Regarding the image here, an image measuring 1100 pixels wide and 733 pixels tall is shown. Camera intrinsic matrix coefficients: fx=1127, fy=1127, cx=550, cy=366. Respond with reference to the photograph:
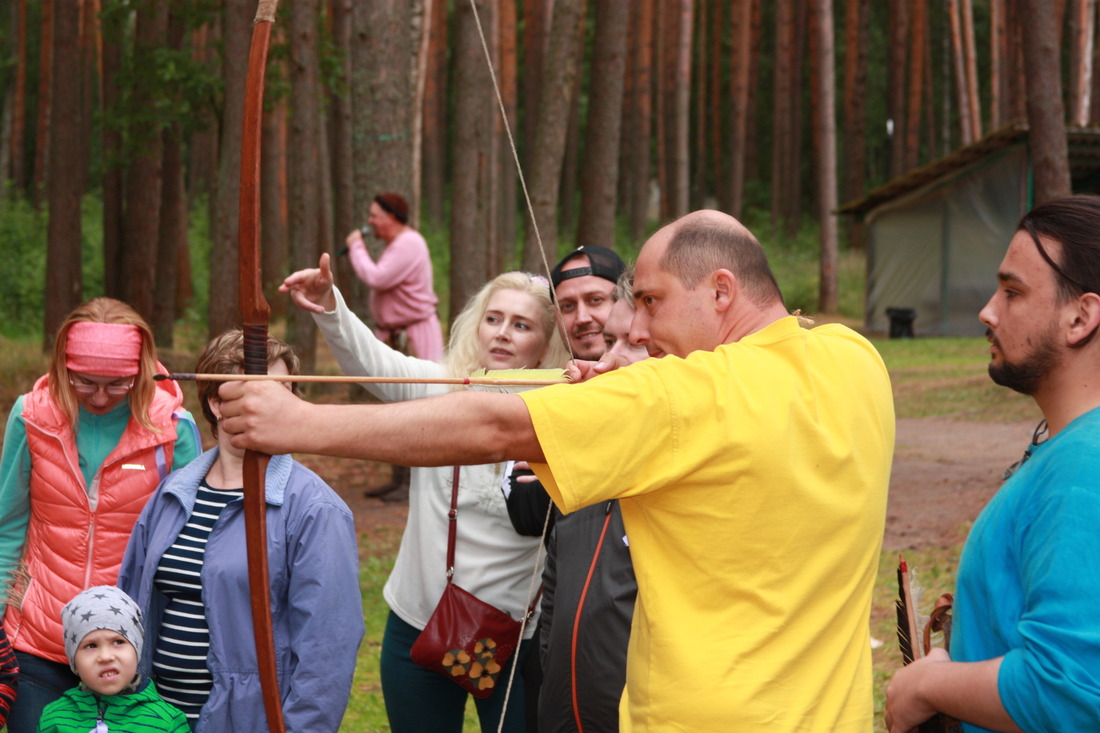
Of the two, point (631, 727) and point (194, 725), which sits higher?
point (631, 727)

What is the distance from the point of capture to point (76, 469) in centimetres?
336

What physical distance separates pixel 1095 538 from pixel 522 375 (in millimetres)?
1487

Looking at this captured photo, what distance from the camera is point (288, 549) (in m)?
2.89

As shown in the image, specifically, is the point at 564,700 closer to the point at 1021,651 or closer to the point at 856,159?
the point at 1021,651

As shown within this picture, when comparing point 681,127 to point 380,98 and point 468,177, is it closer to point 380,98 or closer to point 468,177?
point 468,177

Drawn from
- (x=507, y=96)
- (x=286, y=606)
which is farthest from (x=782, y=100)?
(x=286, y=606)

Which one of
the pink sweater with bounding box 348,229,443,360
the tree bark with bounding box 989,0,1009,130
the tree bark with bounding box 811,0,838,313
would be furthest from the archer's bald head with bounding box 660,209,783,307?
the tree bark with bounding box 989,0,1009,130

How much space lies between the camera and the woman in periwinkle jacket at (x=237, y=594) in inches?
111

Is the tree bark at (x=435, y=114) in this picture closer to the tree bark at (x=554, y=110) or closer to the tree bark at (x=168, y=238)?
the tree bark at (x=168, y=238)

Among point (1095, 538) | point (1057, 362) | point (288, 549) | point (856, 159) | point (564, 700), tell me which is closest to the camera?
point (1095, 538)

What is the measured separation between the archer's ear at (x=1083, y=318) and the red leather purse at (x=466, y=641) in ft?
5.52

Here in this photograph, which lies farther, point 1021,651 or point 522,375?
point 522,375

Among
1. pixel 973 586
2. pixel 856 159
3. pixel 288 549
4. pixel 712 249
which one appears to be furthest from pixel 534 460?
pixel 856 159

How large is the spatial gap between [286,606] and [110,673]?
1.59 feet
